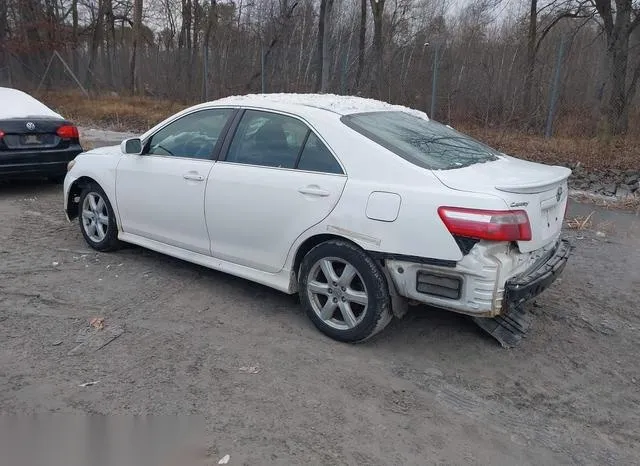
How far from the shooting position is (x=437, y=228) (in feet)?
10.8

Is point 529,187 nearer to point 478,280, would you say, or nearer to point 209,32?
point 478,280

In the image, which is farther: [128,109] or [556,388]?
[128,109]

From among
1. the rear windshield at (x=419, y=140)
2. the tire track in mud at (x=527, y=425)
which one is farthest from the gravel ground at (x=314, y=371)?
the rear windshield at (x=419, y=140)

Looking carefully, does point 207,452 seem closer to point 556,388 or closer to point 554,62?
point 556,388

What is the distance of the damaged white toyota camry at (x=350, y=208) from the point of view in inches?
130

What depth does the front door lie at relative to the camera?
450cm

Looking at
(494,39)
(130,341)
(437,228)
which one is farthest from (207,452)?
(494,39)

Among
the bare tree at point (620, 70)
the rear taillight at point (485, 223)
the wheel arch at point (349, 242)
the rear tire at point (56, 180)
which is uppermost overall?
the bare tree at point (620, 70)

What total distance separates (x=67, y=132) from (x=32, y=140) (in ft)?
1.71

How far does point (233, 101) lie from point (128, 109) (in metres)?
16.3

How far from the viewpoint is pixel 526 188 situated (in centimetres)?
335

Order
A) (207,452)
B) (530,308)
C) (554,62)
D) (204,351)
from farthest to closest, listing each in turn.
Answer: (554,62) → (530,308) → (204,351) → (207,452)

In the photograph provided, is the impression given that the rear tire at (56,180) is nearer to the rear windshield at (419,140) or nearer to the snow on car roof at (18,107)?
the snow on car roof at (18,107)

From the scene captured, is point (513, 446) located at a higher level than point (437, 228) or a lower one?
lower
